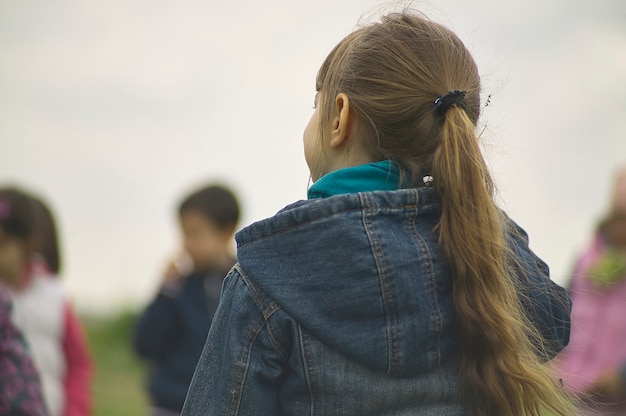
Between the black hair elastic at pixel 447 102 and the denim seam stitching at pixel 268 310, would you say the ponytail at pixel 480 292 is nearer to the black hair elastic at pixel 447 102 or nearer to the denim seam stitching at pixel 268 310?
the black hair elastic at pixel 447 102

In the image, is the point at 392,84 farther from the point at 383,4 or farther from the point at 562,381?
the point at 562,381

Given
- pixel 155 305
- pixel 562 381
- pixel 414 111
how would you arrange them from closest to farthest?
pixel 414 111 → pixel 562 381 → pixel 155 305

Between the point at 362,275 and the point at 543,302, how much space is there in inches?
16.1

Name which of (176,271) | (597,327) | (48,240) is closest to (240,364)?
(597,327)

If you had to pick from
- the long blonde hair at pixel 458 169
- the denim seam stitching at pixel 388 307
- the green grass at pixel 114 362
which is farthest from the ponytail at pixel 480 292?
the green grass at pixel 114 362

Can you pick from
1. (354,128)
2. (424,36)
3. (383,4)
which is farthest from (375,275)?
(383,4)

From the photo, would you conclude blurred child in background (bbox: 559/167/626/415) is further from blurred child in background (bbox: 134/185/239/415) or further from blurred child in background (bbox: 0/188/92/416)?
blurred child in background (bbox: 0/188/92/416)

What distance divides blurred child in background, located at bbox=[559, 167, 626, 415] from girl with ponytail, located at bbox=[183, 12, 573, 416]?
2.40m

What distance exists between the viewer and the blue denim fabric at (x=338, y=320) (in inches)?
64.7

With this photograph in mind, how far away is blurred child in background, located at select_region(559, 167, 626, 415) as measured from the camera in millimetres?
4035

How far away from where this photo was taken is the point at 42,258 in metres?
4.49

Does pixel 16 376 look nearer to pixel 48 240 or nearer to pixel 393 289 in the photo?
pixel 393 289

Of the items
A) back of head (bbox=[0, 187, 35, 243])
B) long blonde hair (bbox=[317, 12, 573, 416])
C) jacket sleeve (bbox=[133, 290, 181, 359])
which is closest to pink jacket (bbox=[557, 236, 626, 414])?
jacket sleeve (bbox=[133, 290, 181, 359])

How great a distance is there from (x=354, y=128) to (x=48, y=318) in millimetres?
2903
